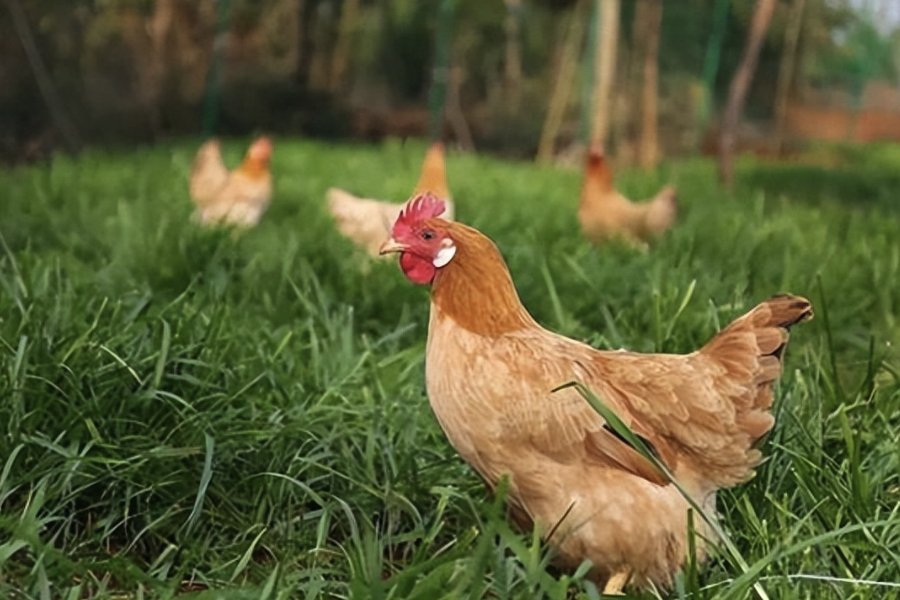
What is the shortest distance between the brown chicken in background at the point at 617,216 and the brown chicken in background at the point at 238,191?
1033 millimetres

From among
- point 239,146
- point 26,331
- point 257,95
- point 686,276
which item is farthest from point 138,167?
point 26,331

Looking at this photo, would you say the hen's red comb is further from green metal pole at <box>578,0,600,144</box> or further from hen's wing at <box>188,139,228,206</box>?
green metal pole at <box>578,0,600,144</box>

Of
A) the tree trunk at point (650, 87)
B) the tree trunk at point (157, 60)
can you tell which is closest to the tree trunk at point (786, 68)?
the tree trunk at point (650, 87)

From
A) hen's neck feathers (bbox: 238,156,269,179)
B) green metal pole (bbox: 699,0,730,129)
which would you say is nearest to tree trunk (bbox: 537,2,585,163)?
green metal pole (bbox: 699,0,730,129)

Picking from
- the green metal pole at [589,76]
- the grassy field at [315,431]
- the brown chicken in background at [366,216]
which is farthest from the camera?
the green metal pole at [589,76]

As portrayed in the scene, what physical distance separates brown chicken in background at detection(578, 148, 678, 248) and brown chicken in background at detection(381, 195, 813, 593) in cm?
194

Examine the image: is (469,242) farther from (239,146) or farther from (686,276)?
(239,146)

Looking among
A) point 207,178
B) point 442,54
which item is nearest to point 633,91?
point 442,54

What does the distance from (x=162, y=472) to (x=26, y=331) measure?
336 millimetres

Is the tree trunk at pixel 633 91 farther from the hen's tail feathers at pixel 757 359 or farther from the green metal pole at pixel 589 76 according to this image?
the hen's tail feathers at pixel 757 359

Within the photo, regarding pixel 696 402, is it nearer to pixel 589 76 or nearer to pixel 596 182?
pixel 596 182

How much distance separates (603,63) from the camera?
21.2 ft

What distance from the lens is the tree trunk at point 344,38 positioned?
629cm

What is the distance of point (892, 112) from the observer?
22.7 feet
